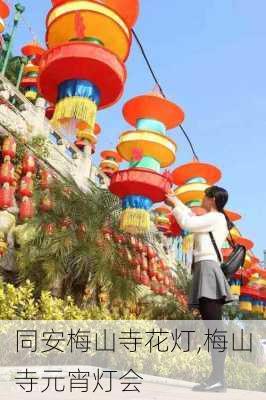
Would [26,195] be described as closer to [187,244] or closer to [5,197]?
[5,197]

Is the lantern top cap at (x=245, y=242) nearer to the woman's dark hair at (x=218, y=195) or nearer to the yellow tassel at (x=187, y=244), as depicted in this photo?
the yellow tassel at (x=187, y=244)

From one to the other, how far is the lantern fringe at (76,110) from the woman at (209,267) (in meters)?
1.60

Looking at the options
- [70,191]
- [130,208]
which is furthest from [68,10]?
[70,191]

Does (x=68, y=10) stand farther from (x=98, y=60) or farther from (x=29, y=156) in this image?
(x=29, y=156)

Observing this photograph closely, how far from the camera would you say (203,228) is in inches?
132

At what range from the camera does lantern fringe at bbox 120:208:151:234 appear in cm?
624

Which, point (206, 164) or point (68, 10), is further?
point (206, 164)

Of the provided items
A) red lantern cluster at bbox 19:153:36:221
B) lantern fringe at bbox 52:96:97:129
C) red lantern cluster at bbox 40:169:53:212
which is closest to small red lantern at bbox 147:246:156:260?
red lantern cluster at bbox 40:169:53:212

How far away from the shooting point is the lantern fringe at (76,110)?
15.4 ft

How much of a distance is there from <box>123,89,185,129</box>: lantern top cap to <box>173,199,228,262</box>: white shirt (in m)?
2.77

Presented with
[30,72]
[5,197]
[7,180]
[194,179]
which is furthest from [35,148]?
[30,72]

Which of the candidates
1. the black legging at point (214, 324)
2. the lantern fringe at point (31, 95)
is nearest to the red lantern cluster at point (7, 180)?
the black legging at point (214, 324)

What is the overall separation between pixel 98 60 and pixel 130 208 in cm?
233

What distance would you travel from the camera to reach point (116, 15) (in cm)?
480
